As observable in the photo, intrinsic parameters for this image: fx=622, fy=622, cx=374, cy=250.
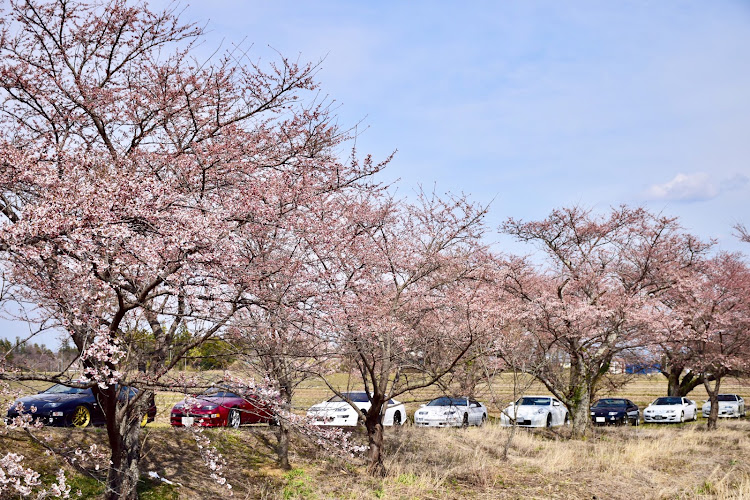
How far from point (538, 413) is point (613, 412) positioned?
5.76 m

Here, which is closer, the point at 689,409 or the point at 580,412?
the point at 580,412

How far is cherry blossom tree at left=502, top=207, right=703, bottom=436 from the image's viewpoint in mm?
19969

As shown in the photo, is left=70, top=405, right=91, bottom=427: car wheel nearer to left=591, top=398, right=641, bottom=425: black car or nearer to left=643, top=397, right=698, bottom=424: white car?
left=591, top=398, right=641, bottom=425: black car

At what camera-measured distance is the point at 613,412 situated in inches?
1082

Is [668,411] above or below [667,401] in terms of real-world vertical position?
below

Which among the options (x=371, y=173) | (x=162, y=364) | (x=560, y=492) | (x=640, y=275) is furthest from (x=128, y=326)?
(x=640, y=275)

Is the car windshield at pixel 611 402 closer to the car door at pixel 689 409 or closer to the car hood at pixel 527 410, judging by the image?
the car door at pixel 689 409

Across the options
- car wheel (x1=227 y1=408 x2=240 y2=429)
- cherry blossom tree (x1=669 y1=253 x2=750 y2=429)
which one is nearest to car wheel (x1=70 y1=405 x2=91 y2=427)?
car wheel (x1=227 y1=408 x2=240 y2=429)

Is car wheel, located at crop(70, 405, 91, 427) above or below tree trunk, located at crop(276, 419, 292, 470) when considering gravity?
above

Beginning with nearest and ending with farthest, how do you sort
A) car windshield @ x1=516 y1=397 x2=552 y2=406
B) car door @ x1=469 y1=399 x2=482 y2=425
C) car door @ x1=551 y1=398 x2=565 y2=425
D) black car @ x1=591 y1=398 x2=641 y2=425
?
car door @ x1=469 y1=399 x2=482 y2=425 → car door @ x1=551 y1=398 x2=565 y2=425 → car windshield @ x1=516 y1=397 x2=552 y2=406 → black car @ x1=591 y1=398 x2=641 y2=425

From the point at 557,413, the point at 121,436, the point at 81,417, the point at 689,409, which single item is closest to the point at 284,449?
the point at 81,417

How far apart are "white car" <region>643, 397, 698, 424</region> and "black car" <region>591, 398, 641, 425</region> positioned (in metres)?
0.69

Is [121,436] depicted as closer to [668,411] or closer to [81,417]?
[81,417]

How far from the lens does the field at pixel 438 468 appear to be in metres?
11.6
